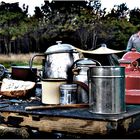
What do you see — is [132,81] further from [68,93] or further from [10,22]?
[10,22]

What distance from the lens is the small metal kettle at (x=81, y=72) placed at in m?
2.18

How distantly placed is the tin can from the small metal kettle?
0.09 ft

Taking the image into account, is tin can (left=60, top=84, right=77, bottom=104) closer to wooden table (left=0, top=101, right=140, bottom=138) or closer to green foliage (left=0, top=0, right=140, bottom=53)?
wooden table (left=0, top=101, right=140, bottom=138)

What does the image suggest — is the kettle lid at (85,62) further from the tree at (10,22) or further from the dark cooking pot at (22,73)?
the tree at (10,22)

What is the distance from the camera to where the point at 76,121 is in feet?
5.90

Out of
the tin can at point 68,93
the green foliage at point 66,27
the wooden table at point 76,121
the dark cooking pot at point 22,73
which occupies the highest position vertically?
the green foliage at point 66,27

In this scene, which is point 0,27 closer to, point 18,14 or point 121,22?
point 18,14

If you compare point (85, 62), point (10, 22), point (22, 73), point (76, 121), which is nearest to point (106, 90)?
point (76, 121)

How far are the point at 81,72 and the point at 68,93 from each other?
0.25 metres

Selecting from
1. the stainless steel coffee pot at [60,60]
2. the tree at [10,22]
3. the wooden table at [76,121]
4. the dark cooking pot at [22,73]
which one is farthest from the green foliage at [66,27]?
the wooden table at [76,121]

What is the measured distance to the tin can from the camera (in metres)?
2.15

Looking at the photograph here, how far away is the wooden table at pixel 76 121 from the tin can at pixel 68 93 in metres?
0.12

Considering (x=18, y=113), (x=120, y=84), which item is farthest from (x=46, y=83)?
(x=120, y=84)

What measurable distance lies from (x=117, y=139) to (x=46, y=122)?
343 millimetres
